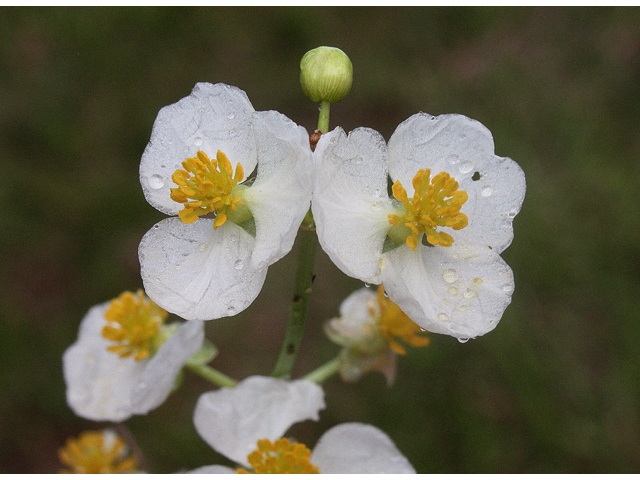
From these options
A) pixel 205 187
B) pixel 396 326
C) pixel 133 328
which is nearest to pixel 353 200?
pixel 205 187

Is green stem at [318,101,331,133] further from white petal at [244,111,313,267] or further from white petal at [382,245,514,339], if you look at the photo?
white petal at [382,245,514,339]

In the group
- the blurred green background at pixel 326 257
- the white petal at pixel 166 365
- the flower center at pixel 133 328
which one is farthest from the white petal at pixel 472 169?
the blurred green background at pixel 326 257

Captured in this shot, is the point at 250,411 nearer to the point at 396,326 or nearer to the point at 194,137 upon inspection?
the point at 396,326

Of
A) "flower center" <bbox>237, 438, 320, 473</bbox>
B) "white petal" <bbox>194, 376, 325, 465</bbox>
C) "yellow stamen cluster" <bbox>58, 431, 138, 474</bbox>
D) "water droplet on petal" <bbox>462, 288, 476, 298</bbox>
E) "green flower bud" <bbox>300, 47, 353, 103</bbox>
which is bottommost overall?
"yellow stamen cluster" <bbox>58, 431, 138, 474</bbox>

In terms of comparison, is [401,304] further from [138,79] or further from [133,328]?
[138,79]

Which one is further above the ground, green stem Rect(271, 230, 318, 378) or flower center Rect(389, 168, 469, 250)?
flower center Rect(389, 168, 469, 250)

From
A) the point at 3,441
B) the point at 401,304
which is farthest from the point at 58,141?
the point at 401,304

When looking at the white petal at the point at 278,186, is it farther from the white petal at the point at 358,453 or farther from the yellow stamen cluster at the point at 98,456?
the yellow stamen cluster at the point at 98,456

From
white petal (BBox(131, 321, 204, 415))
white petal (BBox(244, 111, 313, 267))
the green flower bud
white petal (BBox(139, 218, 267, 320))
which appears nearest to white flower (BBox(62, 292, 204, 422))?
white petal (BBox(131, 321, 204, 415))
